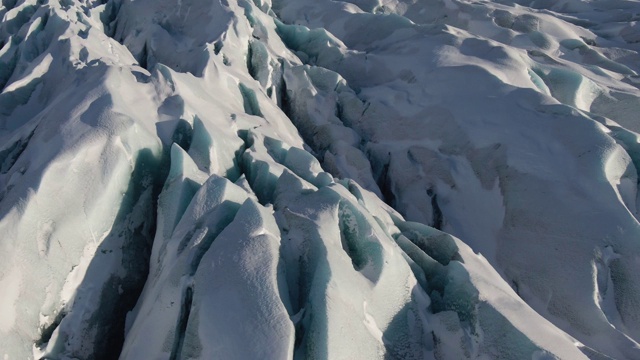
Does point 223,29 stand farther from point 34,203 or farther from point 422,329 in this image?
point 422,329

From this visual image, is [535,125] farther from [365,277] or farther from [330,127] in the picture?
[365,277]

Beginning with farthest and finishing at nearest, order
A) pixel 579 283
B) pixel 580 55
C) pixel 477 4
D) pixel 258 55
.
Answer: pixel 477 4
pixel 580 55
pixel 258 55
pixel 579 283

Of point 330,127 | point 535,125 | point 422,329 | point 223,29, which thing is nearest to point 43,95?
point 223,29

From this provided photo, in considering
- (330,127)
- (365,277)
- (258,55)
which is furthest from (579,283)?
(258,55)

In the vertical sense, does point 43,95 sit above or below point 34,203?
below

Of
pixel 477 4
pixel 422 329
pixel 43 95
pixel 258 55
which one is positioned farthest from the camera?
pixel 477 4

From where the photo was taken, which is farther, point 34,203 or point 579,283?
point 579,283
